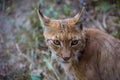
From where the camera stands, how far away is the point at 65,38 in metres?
4.88

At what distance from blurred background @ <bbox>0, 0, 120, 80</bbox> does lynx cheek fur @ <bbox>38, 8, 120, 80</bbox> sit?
122 centimetres

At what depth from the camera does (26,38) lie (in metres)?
7.55

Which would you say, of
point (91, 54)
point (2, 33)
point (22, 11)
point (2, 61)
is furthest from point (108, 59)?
point (22, 11)

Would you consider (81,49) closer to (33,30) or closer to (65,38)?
(65,38)

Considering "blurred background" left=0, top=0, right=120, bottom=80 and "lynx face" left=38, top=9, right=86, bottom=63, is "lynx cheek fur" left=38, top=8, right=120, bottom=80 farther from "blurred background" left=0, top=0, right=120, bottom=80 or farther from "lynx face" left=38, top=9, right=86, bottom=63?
"blurred background" left=0, top=0, right=120, bottom=80

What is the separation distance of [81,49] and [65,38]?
295 millimetres

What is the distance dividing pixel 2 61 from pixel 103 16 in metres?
2.65

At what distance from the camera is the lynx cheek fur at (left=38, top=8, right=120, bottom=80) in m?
4.91

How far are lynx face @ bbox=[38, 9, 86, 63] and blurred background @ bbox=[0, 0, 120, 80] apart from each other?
125 centimetres

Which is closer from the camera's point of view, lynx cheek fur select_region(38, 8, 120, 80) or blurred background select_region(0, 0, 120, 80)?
lynx cheek fur select_region(38, 8, 120, 80)

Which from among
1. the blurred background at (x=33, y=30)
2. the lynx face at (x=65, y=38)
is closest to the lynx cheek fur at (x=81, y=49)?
the lynx face at (x=65, y=38)

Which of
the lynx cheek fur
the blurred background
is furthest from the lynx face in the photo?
the blurred background

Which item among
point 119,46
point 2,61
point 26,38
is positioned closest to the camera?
point 119,46

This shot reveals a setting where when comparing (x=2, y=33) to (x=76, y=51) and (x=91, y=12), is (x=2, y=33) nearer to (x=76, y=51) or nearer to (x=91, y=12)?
(x=91, y=12)
